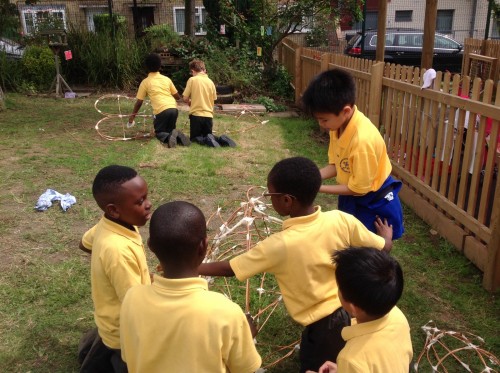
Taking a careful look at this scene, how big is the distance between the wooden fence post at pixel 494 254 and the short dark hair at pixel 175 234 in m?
2.94

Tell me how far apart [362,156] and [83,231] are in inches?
124

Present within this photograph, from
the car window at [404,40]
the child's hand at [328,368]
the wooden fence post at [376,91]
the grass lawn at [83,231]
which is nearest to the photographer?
the child's hand at [328,368]

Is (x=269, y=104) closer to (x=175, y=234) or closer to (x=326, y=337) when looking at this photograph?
(x=326, y=337)

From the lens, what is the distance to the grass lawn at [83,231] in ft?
11.2

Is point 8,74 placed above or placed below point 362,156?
below

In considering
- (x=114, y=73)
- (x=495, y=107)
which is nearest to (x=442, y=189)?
(x=495, y=107)

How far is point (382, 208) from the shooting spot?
3.11 meters

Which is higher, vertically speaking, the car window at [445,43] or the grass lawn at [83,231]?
the car window at [445,43]

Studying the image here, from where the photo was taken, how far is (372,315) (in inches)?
75.0

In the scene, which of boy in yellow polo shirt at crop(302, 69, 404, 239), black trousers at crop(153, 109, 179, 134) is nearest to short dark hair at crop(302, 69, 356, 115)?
boy in yellow polo shirt at crop(302, 69, 404, 239)

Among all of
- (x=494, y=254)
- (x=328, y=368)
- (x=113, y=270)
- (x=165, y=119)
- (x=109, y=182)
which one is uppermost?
(x=109, y=182)

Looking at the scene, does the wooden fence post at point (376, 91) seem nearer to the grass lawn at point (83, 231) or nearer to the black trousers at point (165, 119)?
the grass lawn at point (83, 231)

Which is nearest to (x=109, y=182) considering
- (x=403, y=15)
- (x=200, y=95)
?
(x=200, y=95)

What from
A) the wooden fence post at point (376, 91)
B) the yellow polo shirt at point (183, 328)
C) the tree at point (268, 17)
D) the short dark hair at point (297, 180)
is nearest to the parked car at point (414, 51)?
the tree at point (268, 17)
